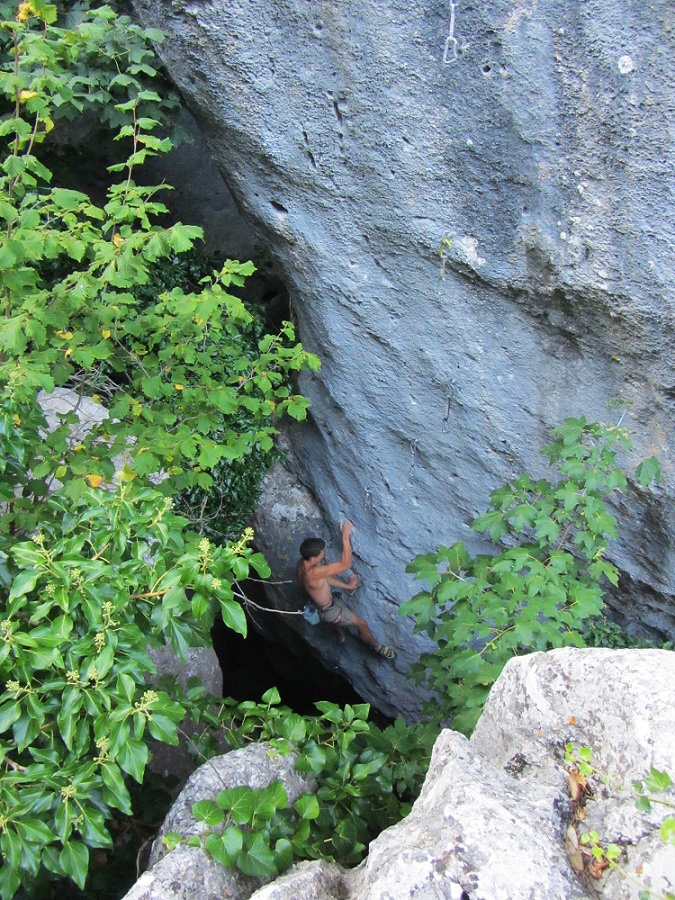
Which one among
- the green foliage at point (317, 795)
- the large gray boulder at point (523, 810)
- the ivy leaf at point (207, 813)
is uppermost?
the large gray boulder at point (523, 810)

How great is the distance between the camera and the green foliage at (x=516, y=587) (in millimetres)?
2634

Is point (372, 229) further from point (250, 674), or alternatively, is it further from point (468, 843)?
point (250, 674)

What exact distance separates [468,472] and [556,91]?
2.25 metres

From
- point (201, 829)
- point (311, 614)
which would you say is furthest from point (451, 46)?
point (311, 614)

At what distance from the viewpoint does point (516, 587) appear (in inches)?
111

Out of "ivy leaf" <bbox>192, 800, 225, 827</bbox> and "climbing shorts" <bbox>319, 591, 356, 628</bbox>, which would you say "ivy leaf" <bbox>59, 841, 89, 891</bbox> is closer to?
"ivy leaf" <bbox>192, 800, 225, 827</bbox>

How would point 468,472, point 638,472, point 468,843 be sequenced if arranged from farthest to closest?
point 468,472 < point 638,472 < point 468,843

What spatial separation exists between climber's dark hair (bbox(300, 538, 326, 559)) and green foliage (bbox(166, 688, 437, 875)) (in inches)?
90.5

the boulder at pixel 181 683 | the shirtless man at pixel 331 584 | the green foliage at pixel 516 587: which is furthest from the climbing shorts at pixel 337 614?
the green foliage at pixel 516 587

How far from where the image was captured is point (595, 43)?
285 cm

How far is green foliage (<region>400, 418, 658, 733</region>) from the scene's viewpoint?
263 cm

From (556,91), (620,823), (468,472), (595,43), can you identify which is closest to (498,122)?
(556,91)

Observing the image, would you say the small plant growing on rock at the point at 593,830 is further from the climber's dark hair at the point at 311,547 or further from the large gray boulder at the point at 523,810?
the climber's dark hair at the point at 311,547

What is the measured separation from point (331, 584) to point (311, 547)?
1.24ft
